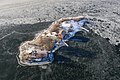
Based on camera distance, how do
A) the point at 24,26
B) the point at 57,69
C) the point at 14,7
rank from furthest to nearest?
the point at 14,7, the point at 24,26, the point at 57,69

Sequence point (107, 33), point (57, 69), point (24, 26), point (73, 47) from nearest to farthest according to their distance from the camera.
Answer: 1. point (57, 69)
2. point (73, 47)
3. point (107, 33)
4. point (24, 26)

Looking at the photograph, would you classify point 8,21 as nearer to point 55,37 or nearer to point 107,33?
point 55,37

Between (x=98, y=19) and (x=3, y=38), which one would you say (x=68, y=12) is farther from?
(x=3, y=38)

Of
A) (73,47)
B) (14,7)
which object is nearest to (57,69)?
(73,47)

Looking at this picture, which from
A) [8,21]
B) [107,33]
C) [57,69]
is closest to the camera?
[57,69]

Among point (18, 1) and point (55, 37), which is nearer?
point (55, 37)

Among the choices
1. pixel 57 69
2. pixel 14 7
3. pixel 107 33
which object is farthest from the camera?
pixel 14 7

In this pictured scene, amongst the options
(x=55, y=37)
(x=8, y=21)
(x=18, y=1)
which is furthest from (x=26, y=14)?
(x=55, y=37)

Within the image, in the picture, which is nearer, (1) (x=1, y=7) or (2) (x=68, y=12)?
(2) (x=68, y=12)
